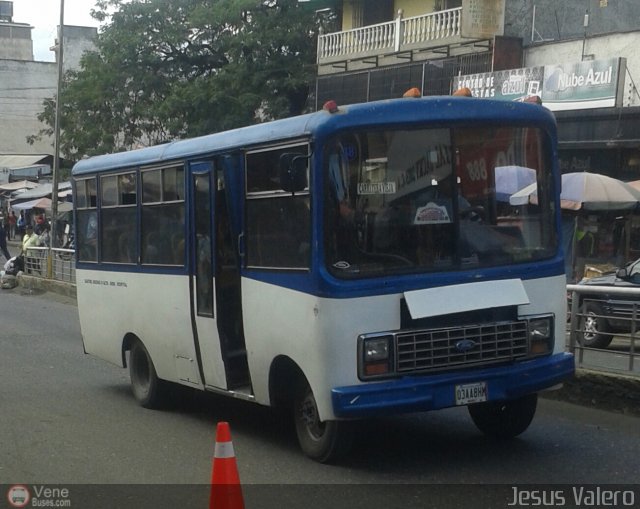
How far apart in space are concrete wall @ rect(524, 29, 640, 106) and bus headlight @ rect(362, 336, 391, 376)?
1556 cm

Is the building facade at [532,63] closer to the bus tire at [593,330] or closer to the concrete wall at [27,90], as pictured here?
the bus tire at [593,330]

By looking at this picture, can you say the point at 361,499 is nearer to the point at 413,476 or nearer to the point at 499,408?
the point at 413,476

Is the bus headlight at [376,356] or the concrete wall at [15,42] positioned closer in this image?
the bus headlight at [376,356]

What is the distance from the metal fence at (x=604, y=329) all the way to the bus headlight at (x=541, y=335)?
193cm

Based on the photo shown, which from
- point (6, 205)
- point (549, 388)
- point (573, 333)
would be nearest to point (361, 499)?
point (549, 388)

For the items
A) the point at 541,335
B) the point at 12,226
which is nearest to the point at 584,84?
the point at 541,335

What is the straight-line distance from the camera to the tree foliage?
31.7 m

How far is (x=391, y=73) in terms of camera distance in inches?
1069

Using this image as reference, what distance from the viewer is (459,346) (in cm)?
724

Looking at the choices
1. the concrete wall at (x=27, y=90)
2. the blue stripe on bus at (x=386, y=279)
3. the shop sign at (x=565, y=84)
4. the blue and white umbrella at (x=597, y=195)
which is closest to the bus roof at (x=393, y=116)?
the blue stripe on bus at (x=386, y=279)

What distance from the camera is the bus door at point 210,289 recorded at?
872 centimetres

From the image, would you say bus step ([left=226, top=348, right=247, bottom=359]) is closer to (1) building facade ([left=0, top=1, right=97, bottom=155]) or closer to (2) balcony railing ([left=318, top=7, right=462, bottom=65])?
(2) balcony railing ([left=318, top=7, right=462, bottom=65])

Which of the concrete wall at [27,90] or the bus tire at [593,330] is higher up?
the concrete wall at [27,90]

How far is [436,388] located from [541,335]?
3.28ft
